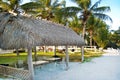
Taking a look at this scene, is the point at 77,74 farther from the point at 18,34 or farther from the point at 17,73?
the point at 18,34

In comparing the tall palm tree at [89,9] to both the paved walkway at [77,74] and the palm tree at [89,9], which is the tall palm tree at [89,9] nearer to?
the palm tree at [89,9]

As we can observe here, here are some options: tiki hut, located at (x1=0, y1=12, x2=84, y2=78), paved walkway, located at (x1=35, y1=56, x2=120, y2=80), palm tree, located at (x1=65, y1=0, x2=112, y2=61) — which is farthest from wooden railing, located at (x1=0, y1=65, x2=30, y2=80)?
palm tree, located at (x1=65, y1=0, x2=112, y2=61)

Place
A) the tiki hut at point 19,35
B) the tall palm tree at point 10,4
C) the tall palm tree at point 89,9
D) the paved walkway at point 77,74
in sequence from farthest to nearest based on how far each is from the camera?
the tall palm tree at point 89,9, the tall palm tree at point 10,4, the paved walkway at point 77,74, the tiki hut at point 19,35

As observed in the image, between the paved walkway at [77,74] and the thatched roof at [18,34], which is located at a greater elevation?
the thatched roof at [18,34]

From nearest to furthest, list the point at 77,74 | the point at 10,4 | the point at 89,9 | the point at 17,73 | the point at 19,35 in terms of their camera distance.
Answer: the point at 19,35 < the point at 17,73 < the point at 77,74 < the point at 10,4 < the point at 89,9

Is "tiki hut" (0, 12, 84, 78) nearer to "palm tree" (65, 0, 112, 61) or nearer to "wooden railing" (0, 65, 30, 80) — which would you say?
"wooden railing" (0, 65, 30, 80)

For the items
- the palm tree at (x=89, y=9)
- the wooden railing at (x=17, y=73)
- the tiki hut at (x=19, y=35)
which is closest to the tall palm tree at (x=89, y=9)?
the palm tree at (x=89, y=9)

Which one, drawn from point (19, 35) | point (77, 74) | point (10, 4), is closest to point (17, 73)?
point (19, 35)

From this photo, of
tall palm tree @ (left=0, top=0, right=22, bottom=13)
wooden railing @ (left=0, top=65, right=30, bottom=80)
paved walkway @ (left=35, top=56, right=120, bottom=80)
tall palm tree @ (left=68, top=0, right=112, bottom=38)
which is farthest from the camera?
tall palm tree @ (left=68, top=0, right=112, bottom=38)

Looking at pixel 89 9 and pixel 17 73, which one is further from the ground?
pixel 89 9

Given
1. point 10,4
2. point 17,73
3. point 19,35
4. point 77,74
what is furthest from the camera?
point 10,4

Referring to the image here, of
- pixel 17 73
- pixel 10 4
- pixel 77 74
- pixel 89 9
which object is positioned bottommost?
pixel 77 74

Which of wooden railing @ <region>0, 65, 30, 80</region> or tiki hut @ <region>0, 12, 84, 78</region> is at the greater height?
tiki hut @ <region>0, 12, 84, 78</region>

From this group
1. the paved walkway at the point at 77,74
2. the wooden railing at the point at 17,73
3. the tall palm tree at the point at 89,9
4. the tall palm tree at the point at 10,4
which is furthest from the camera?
the tall palm tree at the point at 89,9
